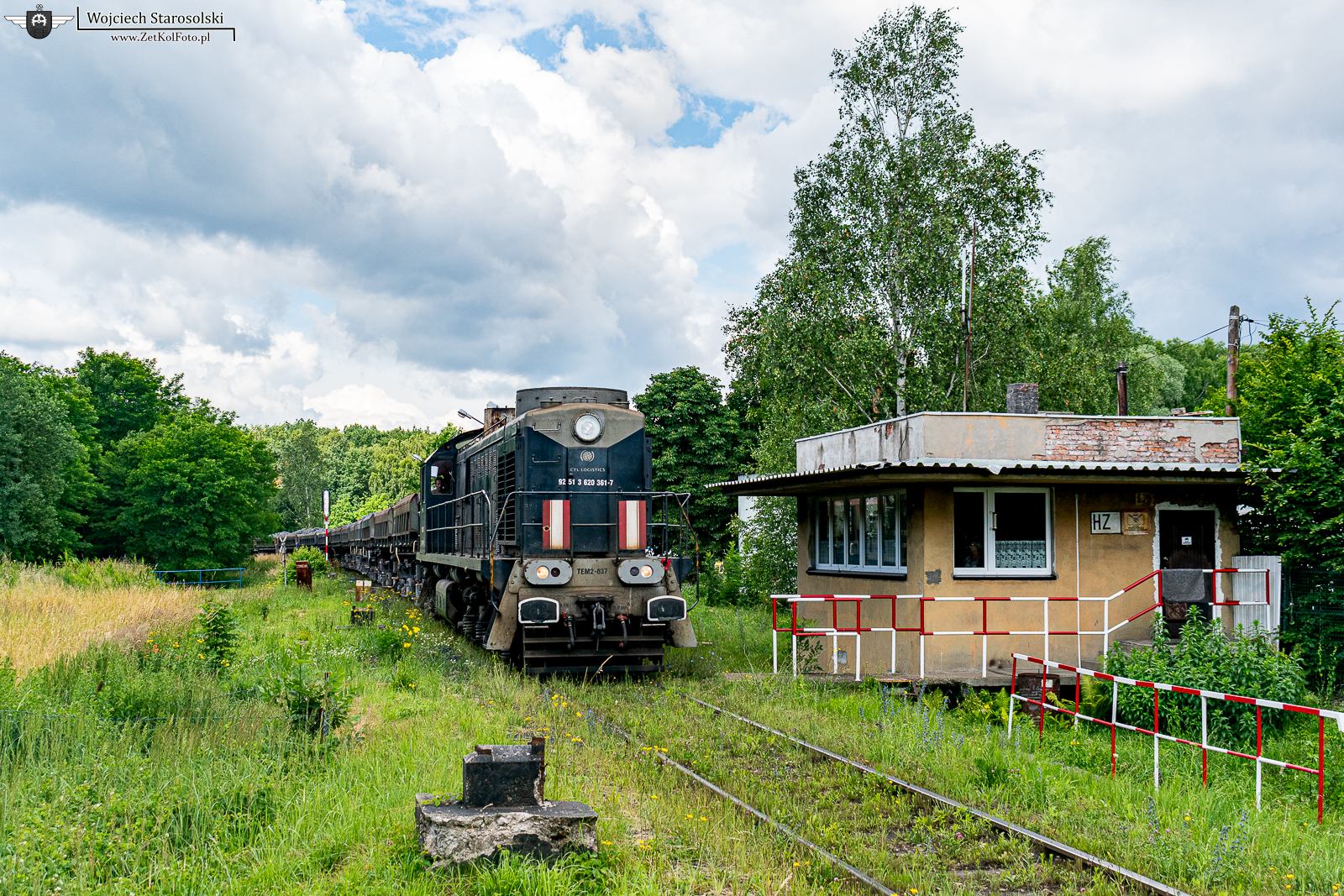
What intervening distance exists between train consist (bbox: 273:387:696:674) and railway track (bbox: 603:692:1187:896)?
3393mm

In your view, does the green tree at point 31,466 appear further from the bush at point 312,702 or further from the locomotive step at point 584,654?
the bush at point 312,702

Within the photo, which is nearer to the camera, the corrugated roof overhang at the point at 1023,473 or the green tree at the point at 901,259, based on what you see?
the corrugated roof overhang at the point at 1023,473

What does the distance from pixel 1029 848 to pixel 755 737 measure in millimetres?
3316

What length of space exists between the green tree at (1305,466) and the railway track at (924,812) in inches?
325

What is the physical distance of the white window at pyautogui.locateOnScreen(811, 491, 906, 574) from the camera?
13.6m

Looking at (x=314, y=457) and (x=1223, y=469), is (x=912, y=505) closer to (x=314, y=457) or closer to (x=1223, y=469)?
(x=1223, y=469)

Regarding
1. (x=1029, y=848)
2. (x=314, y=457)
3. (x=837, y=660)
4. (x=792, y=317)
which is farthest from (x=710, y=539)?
(x=314, y=457)

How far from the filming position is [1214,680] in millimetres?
10914

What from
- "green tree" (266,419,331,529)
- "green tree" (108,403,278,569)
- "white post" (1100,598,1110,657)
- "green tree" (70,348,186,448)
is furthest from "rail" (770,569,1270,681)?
"green tree" (266,419,331,529)

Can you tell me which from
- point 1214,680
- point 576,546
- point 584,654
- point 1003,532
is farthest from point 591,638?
point 1214,680

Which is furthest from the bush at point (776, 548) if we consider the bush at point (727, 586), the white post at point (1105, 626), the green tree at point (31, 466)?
the green tree at point (31, 466)

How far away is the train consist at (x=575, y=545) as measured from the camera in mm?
12547

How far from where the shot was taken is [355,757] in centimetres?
761

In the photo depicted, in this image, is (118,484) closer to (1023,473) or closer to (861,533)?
(861,533)
